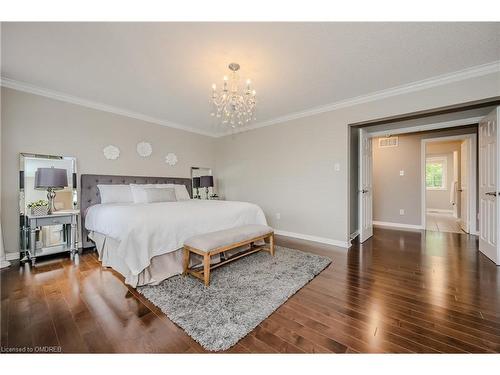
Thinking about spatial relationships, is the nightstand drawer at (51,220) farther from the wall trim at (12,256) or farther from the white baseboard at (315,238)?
the white baseboard at (315,238)

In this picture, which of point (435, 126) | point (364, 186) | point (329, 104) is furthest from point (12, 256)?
point (435, 126)

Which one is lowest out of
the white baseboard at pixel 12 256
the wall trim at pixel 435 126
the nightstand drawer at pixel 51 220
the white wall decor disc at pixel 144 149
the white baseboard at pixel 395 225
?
the white baseboard at pixel 395 225

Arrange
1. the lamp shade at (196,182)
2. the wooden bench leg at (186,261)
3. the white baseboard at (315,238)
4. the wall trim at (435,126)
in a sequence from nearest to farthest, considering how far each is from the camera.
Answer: the wooden bench leg at (186,261)
the wall trim at (435,126)
the white baseboard at (315,238)
the lamp shade at (196,182)

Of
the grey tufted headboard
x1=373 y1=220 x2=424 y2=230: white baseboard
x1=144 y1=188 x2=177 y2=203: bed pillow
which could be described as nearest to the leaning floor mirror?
the grey tufted headboard

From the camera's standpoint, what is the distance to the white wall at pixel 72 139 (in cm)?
277

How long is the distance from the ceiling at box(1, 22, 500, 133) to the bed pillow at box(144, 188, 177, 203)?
1.52m

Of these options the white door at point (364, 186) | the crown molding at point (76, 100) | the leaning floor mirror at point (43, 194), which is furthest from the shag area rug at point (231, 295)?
the crown molding at point (76, 100)

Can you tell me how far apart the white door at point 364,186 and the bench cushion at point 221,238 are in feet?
7.15

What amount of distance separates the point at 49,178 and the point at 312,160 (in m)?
4.08

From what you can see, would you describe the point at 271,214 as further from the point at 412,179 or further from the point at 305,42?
the point at 412,179

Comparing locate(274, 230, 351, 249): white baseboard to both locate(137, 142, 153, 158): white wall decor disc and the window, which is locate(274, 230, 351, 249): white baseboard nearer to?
locate(137, 142, 153, 158): white wall decor disc

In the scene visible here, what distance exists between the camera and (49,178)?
2797 mm

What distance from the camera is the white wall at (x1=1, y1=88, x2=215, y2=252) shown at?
277cm

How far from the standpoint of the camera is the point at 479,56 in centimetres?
219
